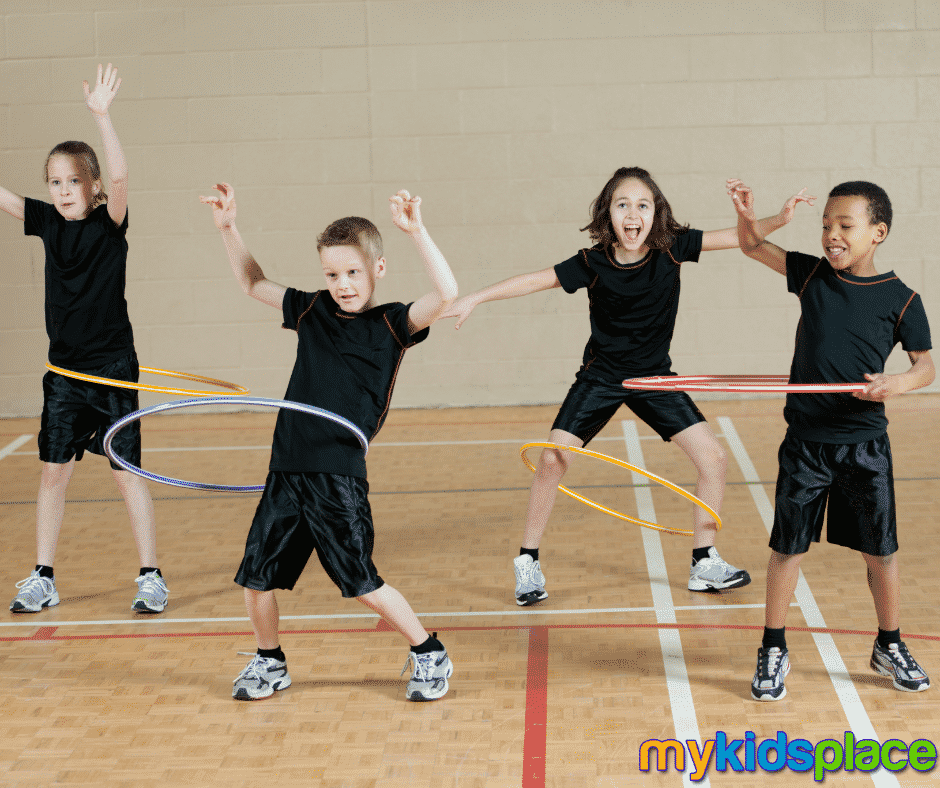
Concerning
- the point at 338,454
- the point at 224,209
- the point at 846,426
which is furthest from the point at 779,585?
the point at 224,209

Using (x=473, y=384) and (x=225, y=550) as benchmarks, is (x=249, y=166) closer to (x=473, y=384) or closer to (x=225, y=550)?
(x=473, y=384)

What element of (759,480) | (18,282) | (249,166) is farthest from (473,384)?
(18,282)

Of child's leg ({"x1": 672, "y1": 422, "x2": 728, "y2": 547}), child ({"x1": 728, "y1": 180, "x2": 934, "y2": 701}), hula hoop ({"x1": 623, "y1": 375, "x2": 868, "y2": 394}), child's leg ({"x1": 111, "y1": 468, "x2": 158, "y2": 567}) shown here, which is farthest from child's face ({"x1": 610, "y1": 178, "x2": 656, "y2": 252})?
child's leg ({"x1": 111, "y1": 468, "x2": 158, "y2": 567})

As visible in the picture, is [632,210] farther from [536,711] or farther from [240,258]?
[536,711]

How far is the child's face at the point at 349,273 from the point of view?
312 centimetres

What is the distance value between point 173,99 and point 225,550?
15.2 feet

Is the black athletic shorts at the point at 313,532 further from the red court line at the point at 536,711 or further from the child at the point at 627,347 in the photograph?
the child at the point at 627,347

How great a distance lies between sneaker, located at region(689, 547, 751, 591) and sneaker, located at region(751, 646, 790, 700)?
968 millimetres

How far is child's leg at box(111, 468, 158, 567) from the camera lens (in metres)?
4.18

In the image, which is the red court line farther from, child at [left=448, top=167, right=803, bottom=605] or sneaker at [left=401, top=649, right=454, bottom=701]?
child at [left=448, top=167, right=803, bottom=605]

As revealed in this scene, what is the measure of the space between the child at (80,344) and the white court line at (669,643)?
6.30 ft

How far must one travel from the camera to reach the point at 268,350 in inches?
334

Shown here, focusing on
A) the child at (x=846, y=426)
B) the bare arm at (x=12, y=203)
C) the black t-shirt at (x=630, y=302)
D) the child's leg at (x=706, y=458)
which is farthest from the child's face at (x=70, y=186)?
the child at (x=846, y=426)

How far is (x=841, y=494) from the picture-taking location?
3154 millimetres
